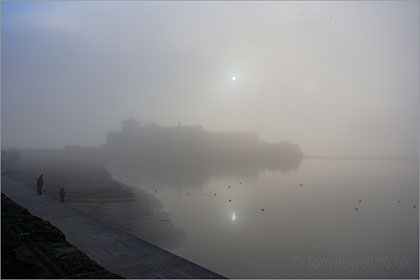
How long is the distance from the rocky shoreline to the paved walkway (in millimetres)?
1722

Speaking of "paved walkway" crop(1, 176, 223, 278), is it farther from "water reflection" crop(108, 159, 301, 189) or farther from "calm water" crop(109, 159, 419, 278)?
"water reflection" crop(108, 159, 301, 189)

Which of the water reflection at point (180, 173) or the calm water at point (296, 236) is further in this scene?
the water reflection at point (180, 173)

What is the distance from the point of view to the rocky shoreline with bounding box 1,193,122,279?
591 cm

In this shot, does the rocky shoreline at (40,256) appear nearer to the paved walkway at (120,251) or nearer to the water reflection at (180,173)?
the paved walkway at (120,251)

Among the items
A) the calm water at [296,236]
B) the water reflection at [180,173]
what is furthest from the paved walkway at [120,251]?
the water reflection at [180,173]

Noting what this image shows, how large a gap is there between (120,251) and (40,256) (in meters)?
3.71

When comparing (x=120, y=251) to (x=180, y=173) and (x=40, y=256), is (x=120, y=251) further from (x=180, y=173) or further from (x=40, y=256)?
(x=180, y=173)

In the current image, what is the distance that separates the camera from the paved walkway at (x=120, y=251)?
335 inches

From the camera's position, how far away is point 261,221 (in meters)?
25.6

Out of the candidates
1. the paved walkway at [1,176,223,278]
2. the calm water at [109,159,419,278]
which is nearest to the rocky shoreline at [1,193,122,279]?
the paved walkway at [1,176,223,278]

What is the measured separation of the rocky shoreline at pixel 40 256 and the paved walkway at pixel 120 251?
1722 mm

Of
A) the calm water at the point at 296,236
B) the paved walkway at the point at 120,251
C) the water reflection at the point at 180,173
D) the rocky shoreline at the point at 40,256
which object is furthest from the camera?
the water reflection at the point at 180,173

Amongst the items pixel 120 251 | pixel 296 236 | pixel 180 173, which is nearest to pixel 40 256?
pixel 120 251

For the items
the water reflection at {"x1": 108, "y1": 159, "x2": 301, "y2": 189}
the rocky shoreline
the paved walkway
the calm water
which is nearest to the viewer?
the rocky shoreline
